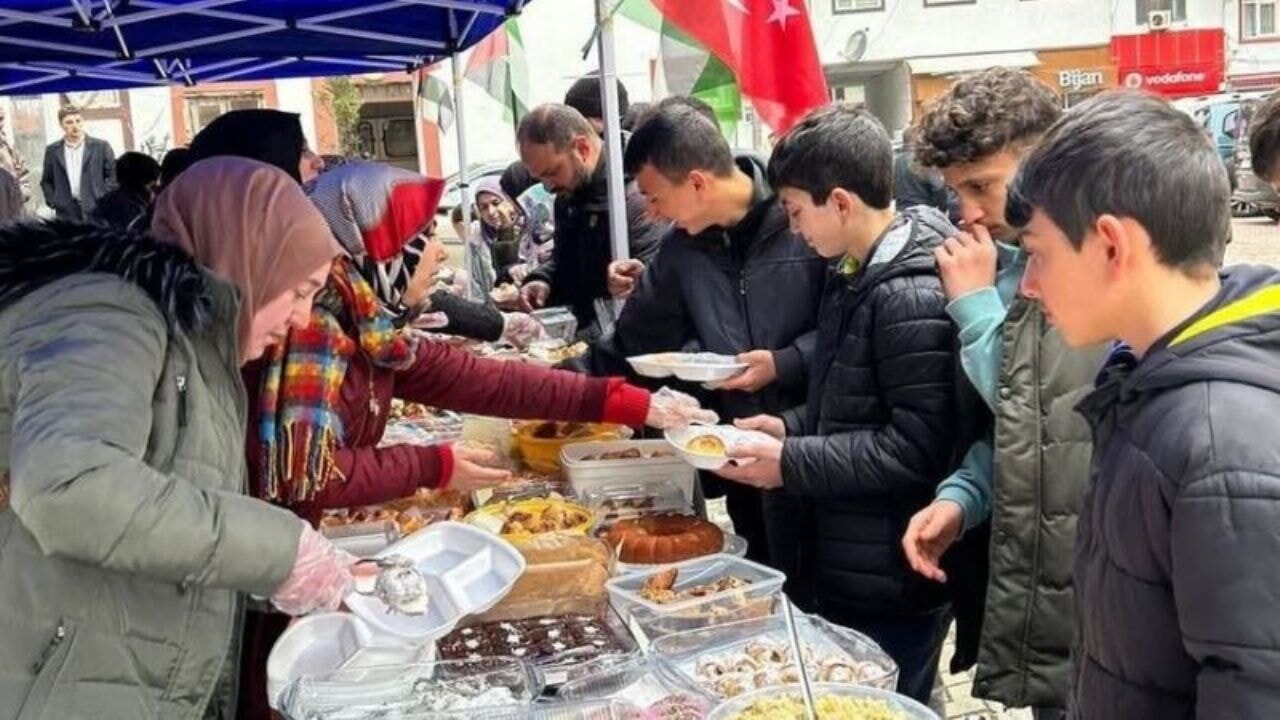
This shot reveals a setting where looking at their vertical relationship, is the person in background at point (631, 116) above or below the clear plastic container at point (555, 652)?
above

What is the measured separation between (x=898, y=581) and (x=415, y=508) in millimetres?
1148

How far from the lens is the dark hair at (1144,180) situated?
3.93 ft

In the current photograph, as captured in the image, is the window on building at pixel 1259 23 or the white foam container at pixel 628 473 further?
the window on building at pixel 1259 23

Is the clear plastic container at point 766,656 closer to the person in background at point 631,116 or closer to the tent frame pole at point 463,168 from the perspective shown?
the person in background at point 631,116

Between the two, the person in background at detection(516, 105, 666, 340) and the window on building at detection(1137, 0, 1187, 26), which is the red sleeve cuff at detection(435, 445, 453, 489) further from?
the window on building at detection(1137, 0, 1187, 26)

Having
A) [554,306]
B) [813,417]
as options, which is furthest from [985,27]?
[813,417]

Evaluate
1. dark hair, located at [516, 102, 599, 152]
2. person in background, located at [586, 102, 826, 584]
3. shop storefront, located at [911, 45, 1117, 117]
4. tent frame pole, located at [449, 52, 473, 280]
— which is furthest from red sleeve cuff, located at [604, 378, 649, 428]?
shop storefront, located at [911, 45, 1117, 117]

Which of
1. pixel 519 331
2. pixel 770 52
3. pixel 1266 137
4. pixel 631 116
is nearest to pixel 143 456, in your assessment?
pixel 1266 137

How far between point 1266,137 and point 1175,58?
30143mm

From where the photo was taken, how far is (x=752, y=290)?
9.41 feet

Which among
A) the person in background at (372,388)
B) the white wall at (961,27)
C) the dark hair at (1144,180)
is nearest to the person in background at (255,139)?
the person in background at (372,388)

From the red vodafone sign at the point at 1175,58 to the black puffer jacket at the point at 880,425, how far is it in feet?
96.6

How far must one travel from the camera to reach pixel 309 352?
2.08m

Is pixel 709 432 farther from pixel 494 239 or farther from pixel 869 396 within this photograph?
pixel 494 239
